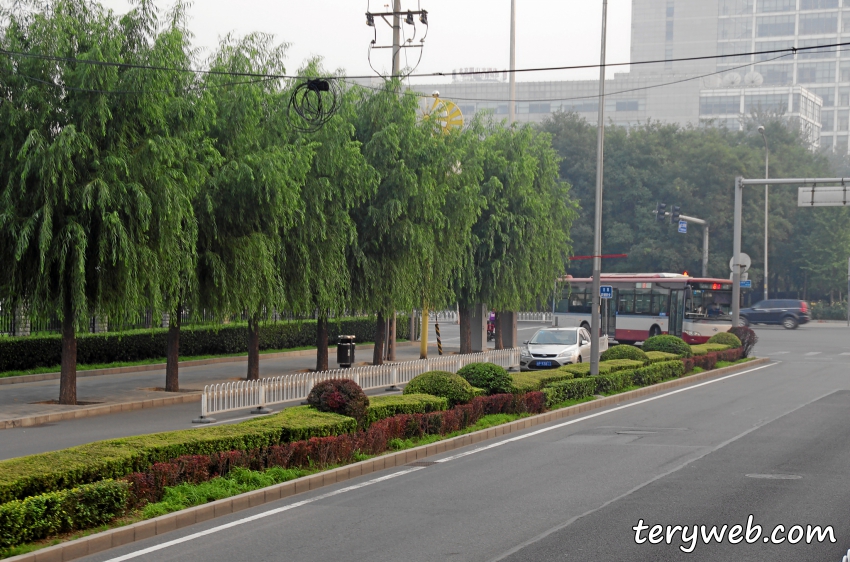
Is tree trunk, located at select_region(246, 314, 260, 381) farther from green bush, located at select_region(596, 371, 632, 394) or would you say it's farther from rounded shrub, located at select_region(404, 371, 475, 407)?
green bush, located at select_region(596, 371, 632, 394)

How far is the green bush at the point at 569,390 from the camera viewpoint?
19.9 metres

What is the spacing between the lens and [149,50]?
1919 cm

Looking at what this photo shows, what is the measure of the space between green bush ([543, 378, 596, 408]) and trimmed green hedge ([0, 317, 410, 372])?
33.2ft

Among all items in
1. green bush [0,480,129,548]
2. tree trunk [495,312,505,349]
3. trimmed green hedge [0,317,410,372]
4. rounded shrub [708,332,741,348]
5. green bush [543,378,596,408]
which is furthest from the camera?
tree trunk [495,312,505,349]

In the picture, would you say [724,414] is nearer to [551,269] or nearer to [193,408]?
[193,408]

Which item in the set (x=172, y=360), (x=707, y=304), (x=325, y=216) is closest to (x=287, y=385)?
(x=172, y=360)

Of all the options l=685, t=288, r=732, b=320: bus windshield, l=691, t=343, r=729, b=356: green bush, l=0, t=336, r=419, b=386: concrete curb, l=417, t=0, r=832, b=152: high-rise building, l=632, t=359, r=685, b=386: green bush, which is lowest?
l=0, t=336, r=419, b=386: concrete curb

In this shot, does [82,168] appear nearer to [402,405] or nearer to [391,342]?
[402,405]

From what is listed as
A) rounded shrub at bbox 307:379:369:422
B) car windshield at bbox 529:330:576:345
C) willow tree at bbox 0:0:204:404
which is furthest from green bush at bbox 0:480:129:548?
car windshield at bbox 529:330:576:345

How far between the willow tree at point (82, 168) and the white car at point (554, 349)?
14.0m

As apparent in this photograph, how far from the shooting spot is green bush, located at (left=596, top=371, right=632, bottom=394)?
2288 cm

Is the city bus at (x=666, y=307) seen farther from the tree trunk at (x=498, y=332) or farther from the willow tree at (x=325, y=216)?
the willow tree at (x=325, y=216)

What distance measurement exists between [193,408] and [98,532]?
456 inches

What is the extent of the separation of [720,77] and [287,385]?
146 metres
